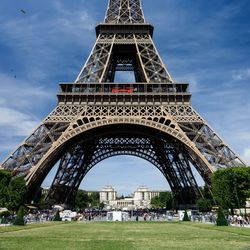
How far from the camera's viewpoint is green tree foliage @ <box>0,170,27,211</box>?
37.1m

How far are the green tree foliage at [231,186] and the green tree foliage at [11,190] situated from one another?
2186 centimetres

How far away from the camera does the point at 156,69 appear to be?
159 feet

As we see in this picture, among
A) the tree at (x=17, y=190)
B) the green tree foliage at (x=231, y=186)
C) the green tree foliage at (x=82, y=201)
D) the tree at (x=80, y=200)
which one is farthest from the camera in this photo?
the green tree foliage at (x=82, y=201)

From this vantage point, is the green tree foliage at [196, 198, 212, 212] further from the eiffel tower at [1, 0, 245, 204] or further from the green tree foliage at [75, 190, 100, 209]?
the green tree foliage at [75, 190, 100, 209]

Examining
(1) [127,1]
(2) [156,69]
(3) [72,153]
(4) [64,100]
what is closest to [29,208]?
(3) [72,153]

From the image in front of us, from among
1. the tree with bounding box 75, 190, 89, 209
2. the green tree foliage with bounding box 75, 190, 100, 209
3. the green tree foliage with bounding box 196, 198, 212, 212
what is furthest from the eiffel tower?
the tree with bounding box 75, 190, 89, 209

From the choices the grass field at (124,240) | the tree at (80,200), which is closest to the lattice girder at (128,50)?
the grass field at (124,240)

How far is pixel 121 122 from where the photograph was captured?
41250 mm

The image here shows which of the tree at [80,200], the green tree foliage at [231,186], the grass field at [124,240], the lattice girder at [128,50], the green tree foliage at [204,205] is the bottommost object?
the grass field at [124,240]

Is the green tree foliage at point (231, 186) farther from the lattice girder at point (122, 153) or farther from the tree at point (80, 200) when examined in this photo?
the tree at point (80, 200)

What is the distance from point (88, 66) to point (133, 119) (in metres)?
12.6

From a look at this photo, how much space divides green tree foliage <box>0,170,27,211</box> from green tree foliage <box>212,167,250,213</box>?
21863mm

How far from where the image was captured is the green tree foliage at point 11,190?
3712 centimetres

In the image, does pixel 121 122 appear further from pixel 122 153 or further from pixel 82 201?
pixel 82 201
